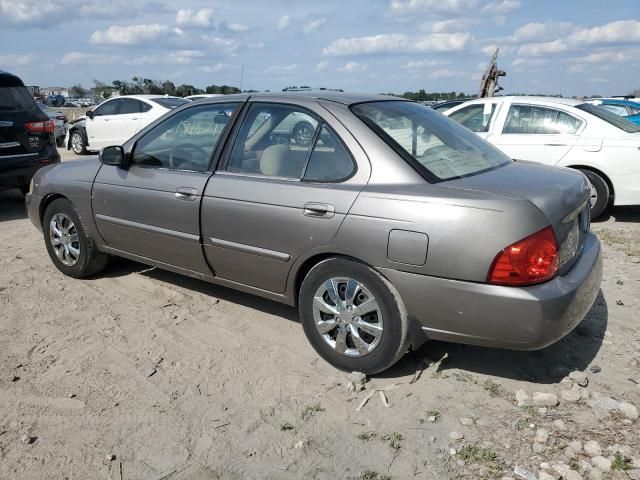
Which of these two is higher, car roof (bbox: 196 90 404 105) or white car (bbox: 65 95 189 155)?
→ car roof (bbox: 196 90 404 105)

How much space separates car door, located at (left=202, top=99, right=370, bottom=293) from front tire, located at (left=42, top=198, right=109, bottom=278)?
151 cm

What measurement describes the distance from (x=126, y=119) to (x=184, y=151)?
10.8 metres

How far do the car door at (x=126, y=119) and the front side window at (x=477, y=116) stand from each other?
8439mm

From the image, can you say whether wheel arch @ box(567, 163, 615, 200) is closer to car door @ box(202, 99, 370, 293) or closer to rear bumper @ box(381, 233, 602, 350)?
Answer: rear bumper @ box(381, 233, 602, 350)

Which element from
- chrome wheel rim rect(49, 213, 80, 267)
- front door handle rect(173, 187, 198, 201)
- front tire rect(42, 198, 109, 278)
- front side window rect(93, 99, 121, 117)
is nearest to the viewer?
front door handle rect(173, 187, 198, 201)

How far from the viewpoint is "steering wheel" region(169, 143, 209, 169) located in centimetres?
412

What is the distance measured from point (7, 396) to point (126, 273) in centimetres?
209

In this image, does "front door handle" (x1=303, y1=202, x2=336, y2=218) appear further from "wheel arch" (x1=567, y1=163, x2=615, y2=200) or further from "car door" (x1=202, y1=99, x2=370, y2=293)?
"wheel arch" (x1=567, y1=163, x2=615, y2=200)

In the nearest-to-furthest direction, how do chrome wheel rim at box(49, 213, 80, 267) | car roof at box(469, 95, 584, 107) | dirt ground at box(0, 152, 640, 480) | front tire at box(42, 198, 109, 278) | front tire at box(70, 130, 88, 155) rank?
dirt ground at box(0, 152, 640, 480) → front tire at box(42, 198, 109, 278) → chrome wheel rim at box(49, 213, 80, 267) → car roof at box(469, 95, 584, 107) → front tire at box(70, 130, 88, 155)

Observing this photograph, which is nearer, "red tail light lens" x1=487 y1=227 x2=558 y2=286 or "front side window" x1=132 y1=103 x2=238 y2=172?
"red tail light lens" x1=487 y1=227 x2=558 y2=286

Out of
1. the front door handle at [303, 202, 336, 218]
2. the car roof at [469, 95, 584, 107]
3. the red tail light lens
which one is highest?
the car roof at [469, 95, 584, 107]

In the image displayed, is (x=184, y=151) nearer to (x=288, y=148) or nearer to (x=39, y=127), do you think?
(x=288, y=148)

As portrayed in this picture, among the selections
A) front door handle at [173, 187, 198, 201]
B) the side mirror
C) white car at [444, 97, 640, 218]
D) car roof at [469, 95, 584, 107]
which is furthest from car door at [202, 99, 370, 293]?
car roof at [469, 95, 584, 107]

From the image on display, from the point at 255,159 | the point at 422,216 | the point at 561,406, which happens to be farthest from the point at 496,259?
the point at 255,159
